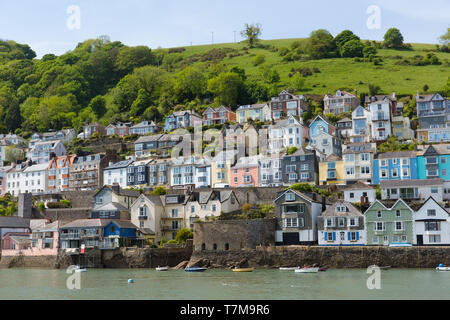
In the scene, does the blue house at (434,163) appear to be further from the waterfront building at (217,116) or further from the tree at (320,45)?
the tree at (320,45)

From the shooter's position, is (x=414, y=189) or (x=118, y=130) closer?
(x=414, y=189)

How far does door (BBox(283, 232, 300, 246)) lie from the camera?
6569 cm

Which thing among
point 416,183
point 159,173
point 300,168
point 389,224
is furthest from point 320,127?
point 389,224

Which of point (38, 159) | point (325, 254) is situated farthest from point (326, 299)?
point (38, 159)

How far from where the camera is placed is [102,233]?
71812 millimetres

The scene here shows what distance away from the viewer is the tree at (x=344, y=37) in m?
168

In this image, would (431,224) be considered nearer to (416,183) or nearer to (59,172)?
(416,183)

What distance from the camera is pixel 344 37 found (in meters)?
168

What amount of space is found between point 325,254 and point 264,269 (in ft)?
21.4

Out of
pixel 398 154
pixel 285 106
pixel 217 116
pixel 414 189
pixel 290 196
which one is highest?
pixel 285 106

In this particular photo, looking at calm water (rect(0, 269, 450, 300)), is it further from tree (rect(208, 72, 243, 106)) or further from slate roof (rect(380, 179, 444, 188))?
tree (rect(208, 72, 243, 106))

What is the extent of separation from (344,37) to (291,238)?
11474cm

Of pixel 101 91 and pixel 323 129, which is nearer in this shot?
pixel 323 129
